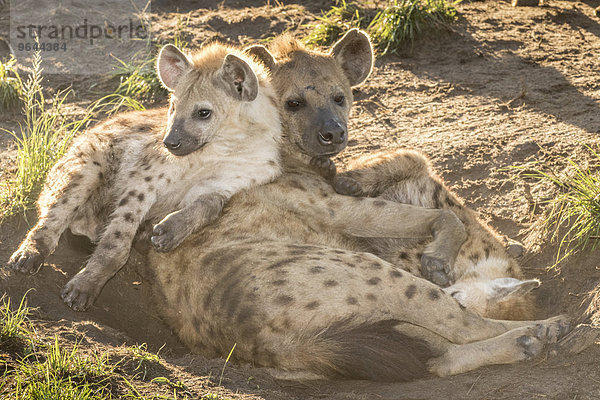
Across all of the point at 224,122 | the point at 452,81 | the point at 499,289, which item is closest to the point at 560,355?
the point at 499,289

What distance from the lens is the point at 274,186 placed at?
3.29 metres

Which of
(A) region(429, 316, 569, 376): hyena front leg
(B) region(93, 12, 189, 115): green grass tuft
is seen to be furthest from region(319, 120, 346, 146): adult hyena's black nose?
(B) region(93, 12, 189, 115): green grass tuft

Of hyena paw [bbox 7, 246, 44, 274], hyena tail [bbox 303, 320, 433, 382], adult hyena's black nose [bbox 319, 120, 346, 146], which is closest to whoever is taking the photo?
hyena tail [bbox 303, 320, 433, 382]

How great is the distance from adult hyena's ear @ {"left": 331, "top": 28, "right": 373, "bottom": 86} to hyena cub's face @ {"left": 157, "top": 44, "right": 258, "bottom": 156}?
754 mm

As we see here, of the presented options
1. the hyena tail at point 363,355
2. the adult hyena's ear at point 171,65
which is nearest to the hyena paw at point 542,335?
the hyena tail at point 363,355

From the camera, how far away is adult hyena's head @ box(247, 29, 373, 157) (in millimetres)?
3502

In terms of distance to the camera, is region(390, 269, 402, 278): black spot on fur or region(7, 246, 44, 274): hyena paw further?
region(7, 246, 44, 274): hyena paw

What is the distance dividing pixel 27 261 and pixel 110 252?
314mm

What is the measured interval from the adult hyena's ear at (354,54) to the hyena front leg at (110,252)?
1.29 metres

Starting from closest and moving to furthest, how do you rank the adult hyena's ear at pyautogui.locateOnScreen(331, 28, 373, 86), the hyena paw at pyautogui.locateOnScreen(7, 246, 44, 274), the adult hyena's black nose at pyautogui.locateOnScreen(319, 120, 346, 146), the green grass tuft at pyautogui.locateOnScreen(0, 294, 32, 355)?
the green grass tuft at pyautogui.locateOnScreen(0, 294, 32, 355)
the hyena paw at pyautogui.locateOnScreen(7, 246, 44, 274)
the adult hyena's black nose at pyautogui.locateOnScreen(319, 120, 346, 146)
the adult hyena's ear at pyautogui.locateOnScreen(331, 28, 373, 86)

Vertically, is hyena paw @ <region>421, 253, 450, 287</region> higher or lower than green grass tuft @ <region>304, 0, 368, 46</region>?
lower

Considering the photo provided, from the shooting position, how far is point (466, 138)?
4.39 metres

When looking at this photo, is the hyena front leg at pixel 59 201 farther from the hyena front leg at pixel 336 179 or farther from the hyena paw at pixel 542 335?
the hyena paw at pixel 542 335

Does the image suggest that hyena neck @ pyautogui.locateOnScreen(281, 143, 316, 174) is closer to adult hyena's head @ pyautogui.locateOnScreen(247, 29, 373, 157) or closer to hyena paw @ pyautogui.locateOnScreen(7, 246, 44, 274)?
adult hyena's head @ pyautogui.locateOnScreen(247, 29, 373, 157)
